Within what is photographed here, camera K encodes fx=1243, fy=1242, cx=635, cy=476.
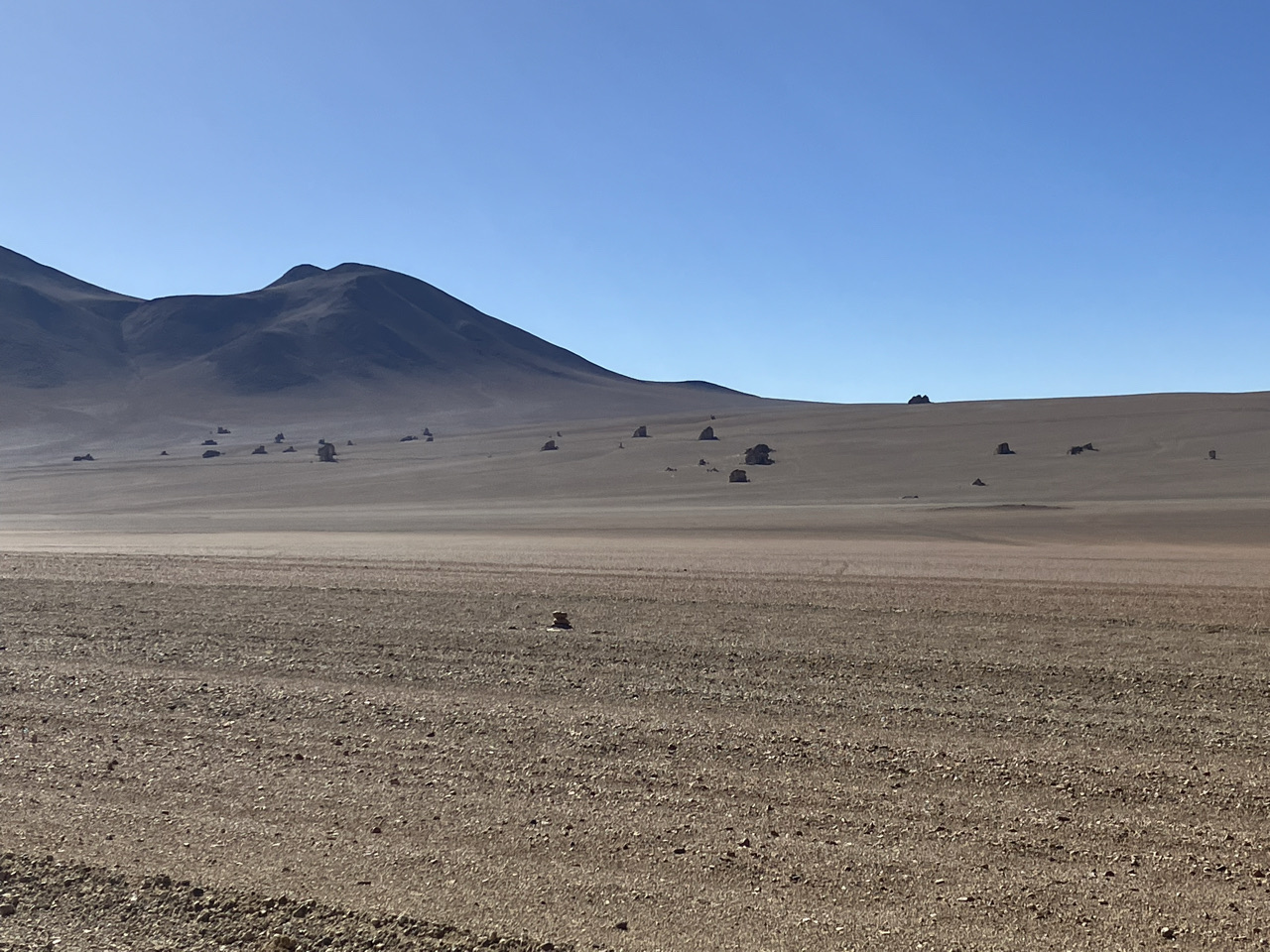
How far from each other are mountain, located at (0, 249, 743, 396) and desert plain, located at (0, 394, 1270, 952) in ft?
469

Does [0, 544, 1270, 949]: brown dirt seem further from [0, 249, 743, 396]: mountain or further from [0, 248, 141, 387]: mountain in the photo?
[0, 248, 141, 387]: mountain

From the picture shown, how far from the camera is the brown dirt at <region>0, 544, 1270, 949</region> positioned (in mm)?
4738

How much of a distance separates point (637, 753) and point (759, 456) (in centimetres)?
4524

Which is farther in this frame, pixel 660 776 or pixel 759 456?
pixel 759 456

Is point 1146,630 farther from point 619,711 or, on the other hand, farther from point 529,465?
point 529,465

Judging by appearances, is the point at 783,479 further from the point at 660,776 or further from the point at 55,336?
the point at 55,336

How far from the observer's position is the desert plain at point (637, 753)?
4754mm

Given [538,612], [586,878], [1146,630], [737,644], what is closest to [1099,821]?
[586,878]

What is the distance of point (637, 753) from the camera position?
22.6ft

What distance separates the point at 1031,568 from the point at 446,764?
12577mm

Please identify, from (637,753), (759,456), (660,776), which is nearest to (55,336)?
(759,456)

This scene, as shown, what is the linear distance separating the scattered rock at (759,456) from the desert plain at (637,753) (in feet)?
102

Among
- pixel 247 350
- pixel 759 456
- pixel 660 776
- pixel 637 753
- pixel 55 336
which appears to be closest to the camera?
pixel 660 776

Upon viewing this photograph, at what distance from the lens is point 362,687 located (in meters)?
8.80
